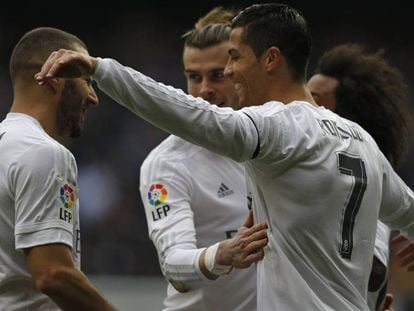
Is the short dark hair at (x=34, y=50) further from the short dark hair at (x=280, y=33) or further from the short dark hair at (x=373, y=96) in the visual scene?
the short dark hair at (x=373, y=96)

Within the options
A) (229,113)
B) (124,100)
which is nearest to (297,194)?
(229,113)

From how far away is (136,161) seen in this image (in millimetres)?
14062

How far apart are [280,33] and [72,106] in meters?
1.05

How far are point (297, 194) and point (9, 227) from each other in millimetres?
1211

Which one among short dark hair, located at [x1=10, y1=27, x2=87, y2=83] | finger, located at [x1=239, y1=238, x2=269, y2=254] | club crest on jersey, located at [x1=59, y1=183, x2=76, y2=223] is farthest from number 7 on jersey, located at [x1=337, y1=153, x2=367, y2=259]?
short dark hair, located at [x1=10, y1=27, x2=87, y2=83]

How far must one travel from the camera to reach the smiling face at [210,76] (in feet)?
17.5

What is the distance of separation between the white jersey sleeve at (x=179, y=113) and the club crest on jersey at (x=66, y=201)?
647 mm

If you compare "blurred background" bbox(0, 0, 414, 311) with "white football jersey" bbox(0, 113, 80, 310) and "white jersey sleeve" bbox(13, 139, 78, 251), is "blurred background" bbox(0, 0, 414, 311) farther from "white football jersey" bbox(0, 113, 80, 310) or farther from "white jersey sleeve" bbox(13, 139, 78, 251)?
"white jersey sleeve" bbox(13, 139, 78, 251)

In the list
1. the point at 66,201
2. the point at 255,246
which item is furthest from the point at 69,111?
the point at 255,246

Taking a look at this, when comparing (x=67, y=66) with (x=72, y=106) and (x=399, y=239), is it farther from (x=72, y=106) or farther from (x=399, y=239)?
(x=399, y=239)

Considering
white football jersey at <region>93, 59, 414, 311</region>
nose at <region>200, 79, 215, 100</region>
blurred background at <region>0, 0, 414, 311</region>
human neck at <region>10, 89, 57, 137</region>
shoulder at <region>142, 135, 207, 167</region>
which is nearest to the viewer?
white football jersey at <region>93, 59, 414, 311</region>

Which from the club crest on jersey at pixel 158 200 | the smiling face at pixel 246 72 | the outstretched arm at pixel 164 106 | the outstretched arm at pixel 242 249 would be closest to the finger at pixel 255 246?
the outstretched arm at pixel 242 249

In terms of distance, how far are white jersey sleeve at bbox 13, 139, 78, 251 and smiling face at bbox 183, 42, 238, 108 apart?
4.41ft

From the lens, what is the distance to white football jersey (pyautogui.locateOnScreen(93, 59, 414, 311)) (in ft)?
12.5
